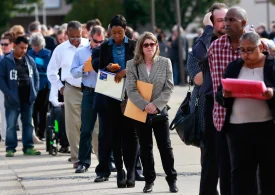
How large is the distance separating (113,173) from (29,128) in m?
3.03

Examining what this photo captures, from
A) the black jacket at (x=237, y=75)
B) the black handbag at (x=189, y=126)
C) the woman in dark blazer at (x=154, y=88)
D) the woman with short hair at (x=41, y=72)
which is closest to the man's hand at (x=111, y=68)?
the woman in dark blazer at (x=154, y=88)

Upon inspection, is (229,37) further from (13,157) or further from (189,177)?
(13,157)

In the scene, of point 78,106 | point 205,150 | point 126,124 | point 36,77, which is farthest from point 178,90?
point 205,150

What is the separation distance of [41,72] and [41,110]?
2.81ft

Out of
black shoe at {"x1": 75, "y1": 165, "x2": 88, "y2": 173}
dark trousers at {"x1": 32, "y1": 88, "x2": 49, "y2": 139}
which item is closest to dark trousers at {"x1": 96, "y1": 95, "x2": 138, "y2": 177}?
black shoe at {"x1": 75, "y1": 165, "x2": 88, "y2": 173}

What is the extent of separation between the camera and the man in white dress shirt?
1296 centimetres

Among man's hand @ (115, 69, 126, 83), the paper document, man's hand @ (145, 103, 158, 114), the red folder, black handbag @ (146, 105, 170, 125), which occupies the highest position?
the red folder

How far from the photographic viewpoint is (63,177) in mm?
11969

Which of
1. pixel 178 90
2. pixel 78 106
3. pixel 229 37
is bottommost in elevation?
pixel 178 90

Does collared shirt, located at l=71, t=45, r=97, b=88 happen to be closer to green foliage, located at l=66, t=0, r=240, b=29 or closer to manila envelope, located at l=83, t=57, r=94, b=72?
manila envelope, located at l=83, t=57, r=94, b=72

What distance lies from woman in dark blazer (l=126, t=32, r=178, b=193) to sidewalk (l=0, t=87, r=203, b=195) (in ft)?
1.40

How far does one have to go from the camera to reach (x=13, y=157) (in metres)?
14.5

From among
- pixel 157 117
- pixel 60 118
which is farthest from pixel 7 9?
pixel 157 117

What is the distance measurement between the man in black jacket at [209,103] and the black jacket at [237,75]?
2.29ft
